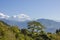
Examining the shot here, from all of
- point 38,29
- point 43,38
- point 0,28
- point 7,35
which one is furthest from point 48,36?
point 7,35

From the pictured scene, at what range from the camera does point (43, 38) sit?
275ft

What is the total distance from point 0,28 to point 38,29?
143 feet

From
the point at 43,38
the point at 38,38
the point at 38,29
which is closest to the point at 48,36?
the point at 43,38

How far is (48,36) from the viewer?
279 ft

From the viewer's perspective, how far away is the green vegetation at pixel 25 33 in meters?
56.7

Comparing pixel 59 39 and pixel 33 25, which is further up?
pixel 33 25

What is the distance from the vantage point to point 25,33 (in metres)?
87.6

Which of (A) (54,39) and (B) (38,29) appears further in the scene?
(B) (38,29)

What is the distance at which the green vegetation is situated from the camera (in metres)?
56.7

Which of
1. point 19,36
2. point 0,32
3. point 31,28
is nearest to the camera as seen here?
point 0,32

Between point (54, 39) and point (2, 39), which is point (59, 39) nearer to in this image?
point (54, 39)

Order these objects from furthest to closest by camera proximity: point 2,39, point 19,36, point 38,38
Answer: point 38,38 < point 19,36 < point 2,39

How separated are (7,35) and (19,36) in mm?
10307

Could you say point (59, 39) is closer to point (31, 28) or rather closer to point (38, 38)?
point (38, 38)
